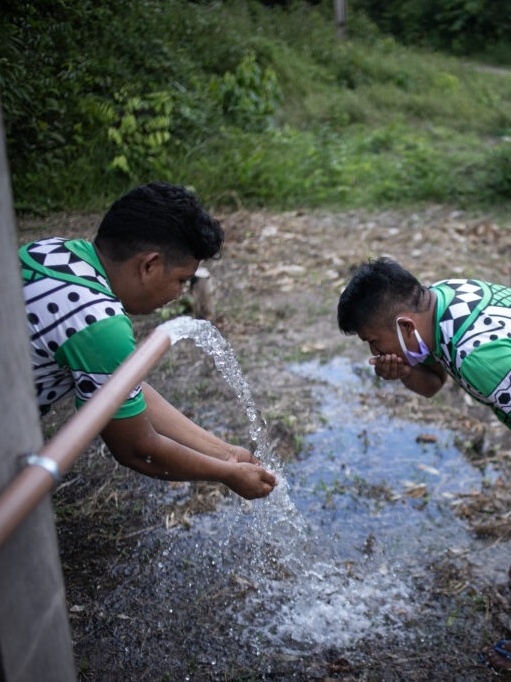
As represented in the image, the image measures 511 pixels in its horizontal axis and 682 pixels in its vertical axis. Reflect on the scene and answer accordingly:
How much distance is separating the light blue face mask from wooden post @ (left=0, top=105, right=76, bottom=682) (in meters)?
1.66

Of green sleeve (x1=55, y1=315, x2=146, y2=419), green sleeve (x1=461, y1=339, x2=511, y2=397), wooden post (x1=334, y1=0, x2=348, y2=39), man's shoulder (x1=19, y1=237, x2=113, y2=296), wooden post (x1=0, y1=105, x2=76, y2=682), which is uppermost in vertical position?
wooden post (x1=0, y1=105, x2=76, y2=682)

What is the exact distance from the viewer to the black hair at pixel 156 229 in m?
2.45

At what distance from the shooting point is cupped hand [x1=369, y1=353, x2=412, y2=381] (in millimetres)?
2705

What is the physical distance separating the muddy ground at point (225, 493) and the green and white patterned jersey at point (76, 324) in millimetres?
998

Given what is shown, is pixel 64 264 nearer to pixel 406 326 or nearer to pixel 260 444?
pixel 406 326

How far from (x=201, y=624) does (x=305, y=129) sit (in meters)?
8.20

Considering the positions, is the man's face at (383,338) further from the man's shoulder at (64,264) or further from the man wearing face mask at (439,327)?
the man's shoulder at (64,264)

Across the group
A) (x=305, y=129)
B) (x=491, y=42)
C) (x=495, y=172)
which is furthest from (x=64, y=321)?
(x=491, y=42)

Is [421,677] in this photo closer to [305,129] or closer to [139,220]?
[139,220]

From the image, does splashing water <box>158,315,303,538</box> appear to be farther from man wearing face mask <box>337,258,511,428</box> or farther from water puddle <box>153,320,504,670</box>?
man wearing face mask <box>337,258,511,428</box>

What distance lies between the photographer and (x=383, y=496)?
3.65 meters

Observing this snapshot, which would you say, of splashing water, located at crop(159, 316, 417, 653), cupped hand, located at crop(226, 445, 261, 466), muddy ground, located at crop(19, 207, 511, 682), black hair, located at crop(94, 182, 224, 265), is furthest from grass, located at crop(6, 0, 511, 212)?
black hair, located at crop(94, 182, 224, 265)

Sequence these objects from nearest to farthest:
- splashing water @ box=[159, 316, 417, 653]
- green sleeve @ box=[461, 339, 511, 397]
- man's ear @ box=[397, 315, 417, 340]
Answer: green sleeve @ box=[461, 339, 511, 397]
man's ear @ box=[397, 315, 417, 340]
splashing water @ box=[159, 316, 417, 653]

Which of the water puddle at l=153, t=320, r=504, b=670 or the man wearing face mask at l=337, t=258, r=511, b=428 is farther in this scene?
the water puddle at l=153, t=320, r=504, b=670
